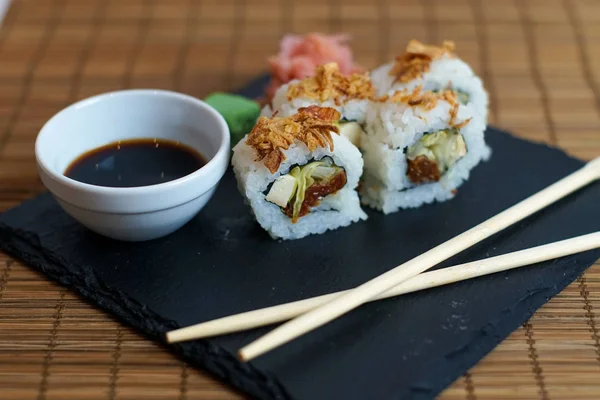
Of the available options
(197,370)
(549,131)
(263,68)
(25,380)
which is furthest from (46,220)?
(549,131)

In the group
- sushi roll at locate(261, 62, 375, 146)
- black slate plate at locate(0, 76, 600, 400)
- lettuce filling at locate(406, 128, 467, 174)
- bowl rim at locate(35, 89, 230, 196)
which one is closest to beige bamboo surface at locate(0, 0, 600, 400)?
black slate plate at locate(0, 76, 600, 400)

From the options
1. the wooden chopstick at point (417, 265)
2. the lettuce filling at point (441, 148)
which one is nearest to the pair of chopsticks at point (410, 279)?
the wooden chopstick at point (417, 265)

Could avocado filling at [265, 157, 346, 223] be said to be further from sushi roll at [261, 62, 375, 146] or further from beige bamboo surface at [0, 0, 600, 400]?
beige bamboo surface at [0, 0, 600, 400]

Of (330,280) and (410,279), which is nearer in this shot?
(410,279)

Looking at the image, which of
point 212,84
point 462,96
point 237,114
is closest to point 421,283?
point 462,96

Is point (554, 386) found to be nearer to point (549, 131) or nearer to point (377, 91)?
point (377, 91)

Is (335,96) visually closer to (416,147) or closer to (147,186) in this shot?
(416,147)
